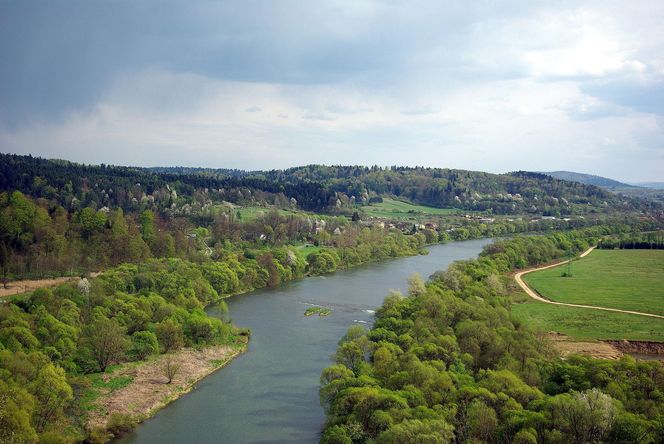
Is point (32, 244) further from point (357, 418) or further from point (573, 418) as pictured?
point (573, 418)

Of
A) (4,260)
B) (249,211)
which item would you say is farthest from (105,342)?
(249,211)

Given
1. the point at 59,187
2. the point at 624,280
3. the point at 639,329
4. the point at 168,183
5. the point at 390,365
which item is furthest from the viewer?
the point at 168,183

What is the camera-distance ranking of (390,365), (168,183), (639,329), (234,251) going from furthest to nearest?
(168,183)
(234,251)
(639,329)
(390,365)

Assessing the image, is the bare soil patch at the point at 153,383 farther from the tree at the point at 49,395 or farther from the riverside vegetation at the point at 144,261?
the tree at the point at 49,395

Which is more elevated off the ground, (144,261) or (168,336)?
(144,261)

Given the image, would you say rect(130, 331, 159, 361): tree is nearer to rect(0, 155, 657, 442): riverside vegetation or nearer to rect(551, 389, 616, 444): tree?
rect(0, 155, 657, 442): riverside vegetation

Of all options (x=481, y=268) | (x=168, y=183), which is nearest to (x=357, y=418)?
(x=481, y=268)

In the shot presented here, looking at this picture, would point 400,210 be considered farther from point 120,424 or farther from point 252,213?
point 120,424
